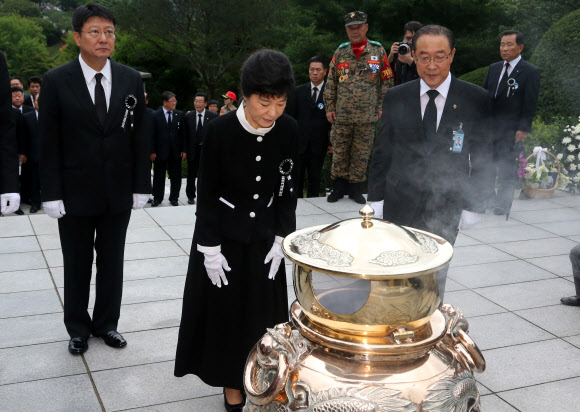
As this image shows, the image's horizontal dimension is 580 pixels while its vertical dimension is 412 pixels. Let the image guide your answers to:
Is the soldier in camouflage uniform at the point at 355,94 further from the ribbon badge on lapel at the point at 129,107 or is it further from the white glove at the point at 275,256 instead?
the white glove at the point at 275,256

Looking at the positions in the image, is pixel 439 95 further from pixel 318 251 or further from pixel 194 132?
pixel 194 132

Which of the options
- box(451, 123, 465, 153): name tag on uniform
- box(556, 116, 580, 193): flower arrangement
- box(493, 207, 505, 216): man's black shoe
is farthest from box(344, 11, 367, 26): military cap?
box(451, 123, 465, 153): name tag on uniform

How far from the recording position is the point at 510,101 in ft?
26.1

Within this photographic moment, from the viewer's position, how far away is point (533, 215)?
8242mm

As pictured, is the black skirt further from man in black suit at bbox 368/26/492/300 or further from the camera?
the camera

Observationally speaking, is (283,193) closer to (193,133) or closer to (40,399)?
(40,399)

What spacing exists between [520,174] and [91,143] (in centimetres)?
685

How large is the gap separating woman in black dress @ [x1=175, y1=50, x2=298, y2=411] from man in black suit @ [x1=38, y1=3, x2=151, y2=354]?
106cm

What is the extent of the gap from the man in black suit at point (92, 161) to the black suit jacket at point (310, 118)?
16.3 feet

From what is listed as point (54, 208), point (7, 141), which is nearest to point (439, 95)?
point (54, 208)

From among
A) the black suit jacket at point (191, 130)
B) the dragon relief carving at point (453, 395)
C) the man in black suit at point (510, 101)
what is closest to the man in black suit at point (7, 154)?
the dragon relief carving at point (453, 395)

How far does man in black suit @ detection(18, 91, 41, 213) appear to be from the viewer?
32.5ft

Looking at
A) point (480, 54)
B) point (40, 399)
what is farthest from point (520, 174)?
point (480, 54)

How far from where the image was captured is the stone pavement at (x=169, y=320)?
12.5ft
